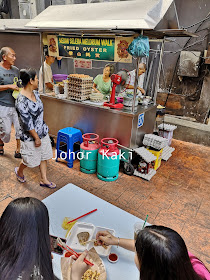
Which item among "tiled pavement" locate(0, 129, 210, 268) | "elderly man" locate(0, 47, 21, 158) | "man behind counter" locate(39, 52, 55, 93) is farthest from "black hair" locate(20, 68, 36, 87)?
"man behind counter" locate(39, 52, 55, 93)

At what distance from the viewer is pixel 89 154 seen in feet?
13.1

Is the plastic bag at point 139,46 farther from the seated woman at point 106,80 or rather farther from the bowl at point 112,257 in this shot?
the bowl at point 112,257

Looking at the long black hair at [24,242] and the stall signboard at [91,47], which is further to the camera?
the stall signboard at [91,47]

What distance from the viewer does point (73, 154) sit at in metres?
4.34

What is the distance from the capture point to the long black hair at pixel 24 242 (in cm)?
105

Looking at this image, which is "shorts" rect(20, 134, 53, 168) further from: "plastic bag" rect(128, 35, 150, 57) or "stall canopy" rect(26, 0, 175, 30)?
"stall canopy" rect(26, 0, 175, 30)

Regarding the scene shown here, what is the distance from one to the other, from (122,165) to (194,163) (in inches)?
67.4

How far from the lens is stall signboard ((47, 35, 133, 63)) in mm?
3805

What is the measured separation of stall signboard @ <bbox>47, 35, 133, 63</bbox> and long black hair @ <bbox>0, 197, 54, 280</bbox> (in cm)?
334

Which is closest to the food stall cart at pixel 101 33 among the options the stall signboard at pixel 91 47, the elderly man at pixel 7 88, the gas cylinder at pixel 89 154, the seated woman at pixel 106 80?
the stall signboard at pixel 91 47

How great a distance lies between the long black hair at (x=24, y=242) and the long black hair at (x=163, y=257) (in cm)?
51

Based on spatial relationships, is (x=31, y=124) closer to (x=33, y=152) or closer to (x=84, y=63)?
(x=33, y=152)

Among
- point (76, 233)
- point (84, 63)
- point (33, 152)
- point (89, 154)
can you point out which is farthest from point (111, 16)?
point (76, 233)

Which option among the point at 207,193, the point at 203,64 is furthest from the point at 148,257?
the point at 203,64
